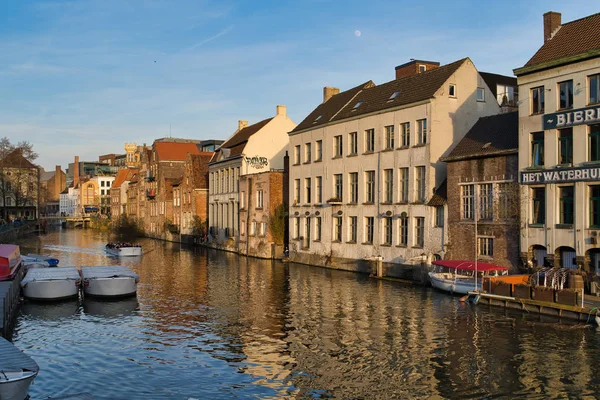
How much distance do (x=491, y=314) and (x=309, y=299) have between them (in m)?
9.67

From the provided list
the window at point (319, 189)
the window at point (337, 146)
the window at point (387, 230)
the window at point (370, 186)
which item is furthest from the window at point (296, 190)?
the window at point (387, 230)

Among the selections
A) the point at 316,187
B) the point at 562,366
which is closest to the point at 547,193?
the point at 562,366

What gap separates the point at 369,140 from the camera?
149 ft

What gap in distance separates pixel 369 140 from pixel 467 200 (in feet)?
35.8

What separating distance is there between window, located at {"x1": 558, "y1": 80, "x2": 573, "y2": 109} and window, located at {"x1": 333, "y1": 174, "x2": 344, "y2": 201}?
65.4 feet

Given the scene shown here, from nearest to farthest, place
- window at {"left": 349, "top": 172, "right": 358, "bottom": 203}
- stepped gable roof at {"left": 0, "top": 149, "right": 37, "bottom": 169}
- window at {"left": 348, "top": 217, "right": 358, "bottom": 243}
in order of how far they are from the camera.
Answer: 1. window at {"left": 348, "top": 217, "right": 358, "bottom": 243}
2. window at {"left": 349, "top": 172, "right": 358, "bottom": 203}
3. stepped gable roof at {"left": 0, "top": 149, "right": 37, "bottom": 169}

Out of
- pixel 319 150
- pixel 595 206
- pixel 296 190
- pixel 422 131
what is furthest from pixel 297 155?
pixel 595 206

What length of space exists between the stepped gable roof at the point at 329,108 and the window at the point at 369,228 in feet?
32.0

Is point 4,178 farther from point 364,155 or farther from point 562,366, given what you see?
point 562,366

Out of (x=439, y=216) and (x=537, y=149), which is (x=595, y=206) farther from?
(x=439, y=216)

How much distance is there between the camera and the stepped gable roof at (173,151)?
96.3 m

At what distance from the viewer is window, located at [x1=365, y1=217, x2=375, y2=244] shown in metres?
44.6

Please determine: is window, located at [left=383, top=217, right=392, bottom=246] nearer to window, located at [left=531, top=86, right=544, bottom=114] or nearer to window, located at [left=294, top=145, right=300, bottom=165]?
window, located at [left=531, top=86, right=544, bottom=114]

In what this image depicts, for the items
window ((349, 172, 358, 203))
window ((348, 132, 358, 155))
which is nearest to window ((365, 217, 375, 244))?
window ((349, 172, 358, 203))
